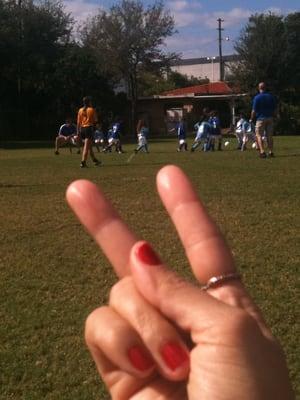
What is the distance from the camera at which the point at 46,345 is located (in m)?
4.64

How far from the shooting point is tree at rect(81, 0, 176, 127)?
200ft

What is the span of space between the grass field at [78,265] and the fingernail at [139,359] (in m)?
2.82

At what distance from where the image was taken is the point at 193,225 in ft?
4.70

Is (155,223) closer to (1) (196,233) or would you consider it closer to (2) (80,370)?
(2) (80,370)

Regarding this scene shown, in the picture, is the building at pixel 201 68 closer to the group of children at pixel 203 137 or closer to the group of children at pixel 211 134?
the group of children at pixel 203 137

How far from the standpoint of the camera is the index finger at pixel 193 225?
1.43 meters

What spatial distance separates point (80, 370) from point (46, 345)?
0.46 meters

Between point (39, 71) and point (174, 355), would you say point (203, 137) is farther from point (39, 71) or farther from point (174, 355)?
point (174, 355)

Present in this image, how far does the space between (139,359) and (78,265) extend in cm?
555

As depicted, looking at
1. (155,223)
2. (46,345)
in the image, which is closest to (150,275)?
(46,345)

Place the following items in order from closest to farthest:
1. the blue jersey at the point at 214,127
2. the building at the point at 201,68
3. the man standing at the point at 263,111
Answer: the man standing at the point at 263,111 → the blue jersey at the point at 214,127 → the building at the point at 201,68

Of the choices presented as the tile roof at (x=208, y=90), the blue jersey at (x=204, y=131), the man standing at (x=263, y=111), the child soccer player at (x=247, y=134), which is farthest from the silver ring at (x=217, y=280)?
the tile roof at (x=208, y=90)

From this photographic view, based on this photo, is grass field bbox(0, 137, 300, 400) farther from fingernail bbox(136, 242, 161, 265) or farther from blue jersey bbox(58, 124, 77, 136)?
blue jersey bbox(58, 124, 77, 136)

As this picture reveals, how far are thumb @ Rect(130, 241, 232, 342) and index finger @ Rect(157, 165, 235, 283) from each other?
145mm
